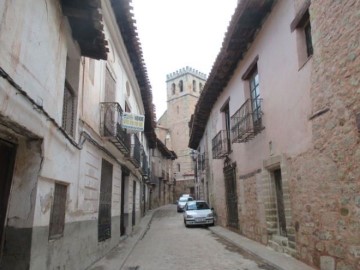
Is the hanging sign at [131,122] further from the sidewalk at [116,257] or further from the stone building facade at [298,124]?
the sidewalk at [116,257]

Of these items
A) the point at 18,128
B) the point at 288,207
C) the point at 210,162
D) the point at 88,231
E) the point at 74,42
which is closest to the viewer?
the point at 18,128

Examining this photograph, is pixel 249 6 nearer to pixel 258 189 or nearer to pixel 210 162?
pixel 258 189

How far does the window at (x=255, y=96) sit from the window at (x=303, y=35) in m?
2.56

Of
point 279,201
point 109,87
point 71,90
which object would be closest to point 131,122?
point 109,87

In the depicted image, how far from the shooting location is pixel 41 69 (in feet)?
14.8

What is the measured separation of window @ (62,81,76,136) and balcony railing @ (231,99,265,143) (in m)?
5.10

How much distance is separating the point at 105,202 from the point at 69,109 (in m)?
3.66

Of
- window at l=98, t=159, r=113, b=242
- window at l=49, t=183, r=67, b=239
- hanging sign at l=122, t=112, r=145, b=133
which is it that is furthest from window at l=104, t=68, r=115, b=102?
window at l=49, t=183, r=67, b=239

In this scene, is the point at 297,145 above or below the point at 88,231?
above

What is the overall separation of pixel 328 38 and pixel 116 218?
7.81 meters

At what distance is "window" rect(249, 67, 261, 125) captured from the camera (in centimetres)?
1010

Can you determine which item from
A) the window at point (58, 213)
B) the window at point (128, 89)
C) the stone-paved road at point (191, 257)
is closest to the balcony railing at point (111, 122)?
the window at point (58, 213)

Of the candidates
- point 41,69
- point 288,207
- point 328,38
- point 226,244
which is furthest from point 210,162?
point 41,69

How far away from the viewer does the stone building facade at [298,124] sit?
5.49m
